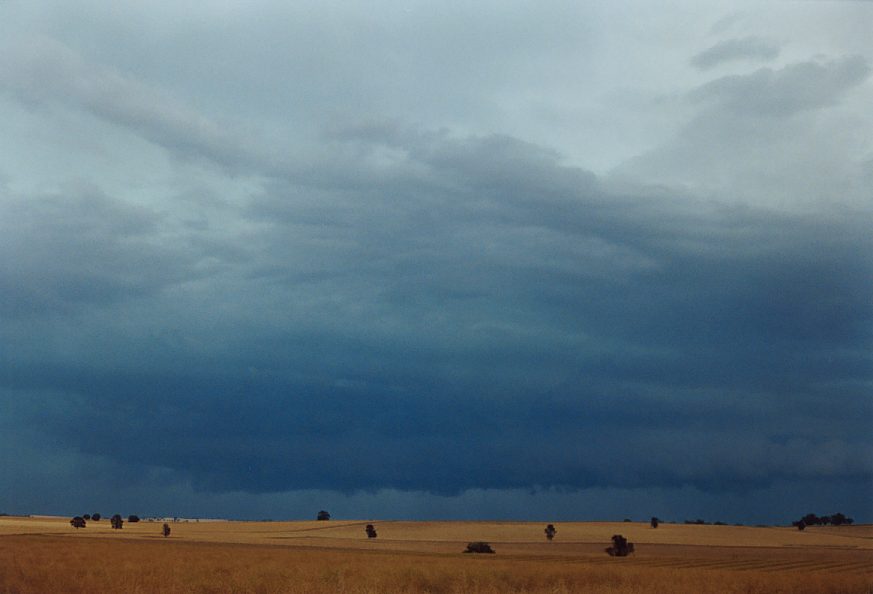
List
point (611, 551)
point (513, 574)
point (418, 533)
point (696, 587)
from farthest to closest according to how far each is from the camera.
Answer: point (418, 533) → point (611, 551) → point (513, 574) → point (696, 587)

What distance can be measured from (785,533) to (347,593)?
161m

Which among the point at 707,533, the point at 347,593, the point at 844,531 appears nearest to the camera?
the point at 347,593

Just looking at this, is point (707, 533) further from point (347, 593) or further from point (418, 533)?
point (347, 593)

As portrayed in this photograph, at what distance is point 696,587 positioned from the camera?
41875 millimetres

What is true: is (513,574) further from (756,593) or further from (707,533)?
(707,533)

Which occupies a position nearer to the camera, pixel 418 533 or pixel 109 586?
pixel 109 586

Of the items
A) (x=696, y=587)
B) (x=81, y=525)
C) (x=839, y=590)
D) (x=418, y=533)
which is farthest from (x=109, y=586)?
(x=81, y=525)

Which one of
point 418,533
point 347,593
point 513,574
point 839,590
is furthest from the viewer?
point 418,533

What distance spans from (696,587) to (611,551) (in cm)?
5650

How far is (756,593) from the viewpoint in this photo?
42156 mm

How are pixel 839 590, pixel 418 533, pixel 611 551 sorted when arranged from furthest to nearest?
pixel 418 533, pixel 611 551, pixel 839 590

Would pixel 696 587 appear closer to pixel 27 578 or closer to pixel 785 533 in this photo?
pixel 27 578

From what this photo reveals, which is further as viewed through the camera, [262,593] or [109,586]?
[262,593]

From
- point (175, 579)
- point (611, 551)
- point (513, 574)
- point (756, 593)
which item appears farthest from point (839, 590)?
point (611, 551)
